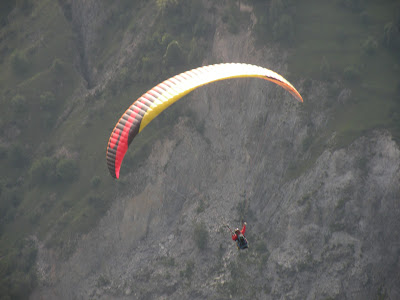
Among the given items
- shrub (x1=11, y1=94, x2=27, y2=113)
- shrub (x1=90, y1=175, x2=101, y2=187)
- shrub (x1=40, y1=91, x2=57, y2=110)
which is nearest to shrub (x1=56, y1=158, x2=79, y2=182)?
shrub (x1=90, y1=175, x2=101, y2=187)

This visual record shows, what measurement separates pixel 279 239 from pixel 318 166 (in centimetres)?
754

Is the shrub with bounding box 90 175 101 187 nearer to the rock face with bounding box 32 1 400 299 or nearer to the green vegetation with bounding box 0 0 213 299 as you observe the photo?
the green vegetation with bounding box 0 0 213 299

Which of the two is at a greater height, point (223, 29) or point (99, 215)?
point (223, 29)

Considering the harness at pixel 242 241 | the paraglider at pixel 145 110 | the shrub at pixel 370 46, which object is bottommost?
the harness at pixel 242 241

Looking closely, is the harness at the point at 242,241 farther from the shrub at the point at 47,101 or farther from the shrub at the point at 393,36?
the shrub at the point at 47,101

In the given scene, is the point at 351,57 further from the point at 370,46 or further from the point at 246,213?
the point at 246,213

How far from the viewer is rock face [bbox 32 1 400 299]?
37.3m

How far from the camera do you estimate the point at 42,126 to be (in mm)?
54031

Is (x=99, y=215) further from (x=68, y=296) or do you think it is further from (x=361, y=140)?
(x=361, y=140)

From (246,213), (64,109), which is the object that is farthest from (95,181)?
(246,213)

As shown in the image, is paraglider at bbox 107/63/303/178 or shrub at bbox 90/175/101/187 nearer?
paraglider at bbox 107/63/303/178

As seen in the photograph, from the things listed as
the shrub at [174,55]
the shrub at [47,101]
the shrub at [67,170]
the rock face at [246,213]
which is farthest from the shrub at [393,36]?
the shrub at [47,101]

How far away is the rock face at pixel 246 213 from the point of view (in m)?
37.3

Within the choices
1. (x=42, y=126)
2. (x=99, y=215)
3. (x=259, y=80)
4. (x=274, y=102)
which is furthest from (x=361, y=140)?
(x=42, y=126)
